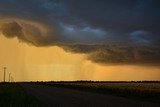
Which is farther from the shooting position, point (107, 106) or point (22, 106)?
point (107, 106)

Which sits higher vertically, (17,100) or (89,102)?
(17,100)

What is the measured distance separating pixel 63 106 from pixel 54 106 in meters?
0.73

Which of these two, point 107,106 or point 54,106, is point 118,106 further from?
point 54,106

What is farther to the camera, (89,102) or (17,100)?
(17,100)

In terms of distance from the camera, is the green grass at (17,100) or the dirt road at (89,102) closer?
the green grass at (17,100)

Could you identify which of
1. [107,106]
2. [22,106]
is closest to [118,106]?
[107,106]

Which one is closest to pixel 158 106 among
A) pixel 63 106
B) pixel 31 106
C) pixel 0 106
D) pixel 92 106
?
pixel 92 106

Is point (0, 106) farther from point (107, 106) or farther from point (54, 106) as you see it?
point (107, 106)

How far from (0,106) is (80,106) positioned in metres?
6.30

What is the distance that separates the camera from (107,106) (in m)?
32.2

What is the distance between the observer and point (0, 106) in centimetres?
3000

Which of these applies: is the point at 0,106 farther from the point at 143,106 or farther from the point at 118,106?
the point at 143,106

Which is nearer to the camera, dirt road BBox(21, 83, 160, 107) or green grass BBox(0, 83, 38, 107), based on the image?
green grass BBox(0, 83, 38, 107)

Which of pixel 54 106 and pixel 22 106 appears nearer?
pixel 22 106
